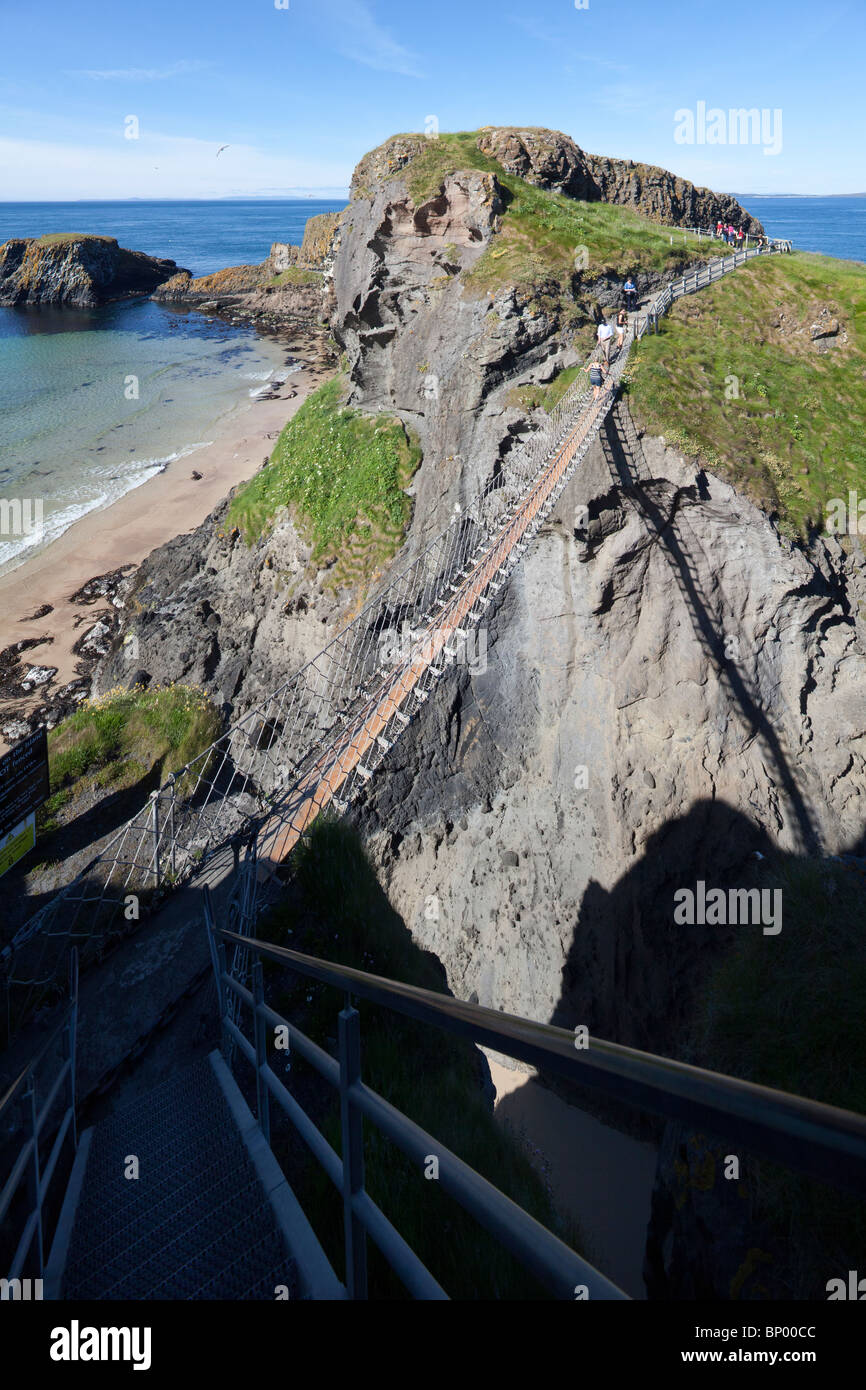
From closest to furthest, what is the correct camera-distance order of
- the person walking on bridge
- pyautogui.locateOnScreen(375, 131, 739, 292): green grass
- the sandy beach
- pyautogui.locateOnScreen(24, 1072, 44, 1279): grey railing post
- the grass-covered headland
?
pyautogui.locateOnScreen(24, 1072, 44, 1279): grey railing post, the grass-covered headland, the person walking on bridge, pyautogui.locateOnScreen(375, 131, 739, 292): green grass, the sandy beach

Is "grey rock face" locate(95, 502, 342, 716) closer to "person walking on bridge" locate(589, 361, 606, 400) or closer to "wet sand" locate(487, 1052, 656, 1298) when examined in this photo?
"person walking on bridge" locate(589, 361, 606, 400)

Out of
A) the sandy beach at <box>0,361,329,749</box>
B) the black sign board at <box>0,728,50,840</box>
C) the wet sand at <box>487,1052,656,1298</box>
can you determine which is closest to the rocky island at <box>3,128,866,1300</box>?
Answer: the wet sand at <box>487,1052,656,1298</box>

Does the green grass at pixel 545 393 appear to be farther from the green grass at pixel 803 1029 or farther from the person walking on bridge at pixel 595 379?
the green grass at pixel 803 1029

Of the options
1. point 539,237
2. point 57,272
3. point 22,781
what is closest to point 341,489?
point 539,237

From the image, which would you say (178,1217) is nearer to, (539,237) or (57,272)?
(539,237)
